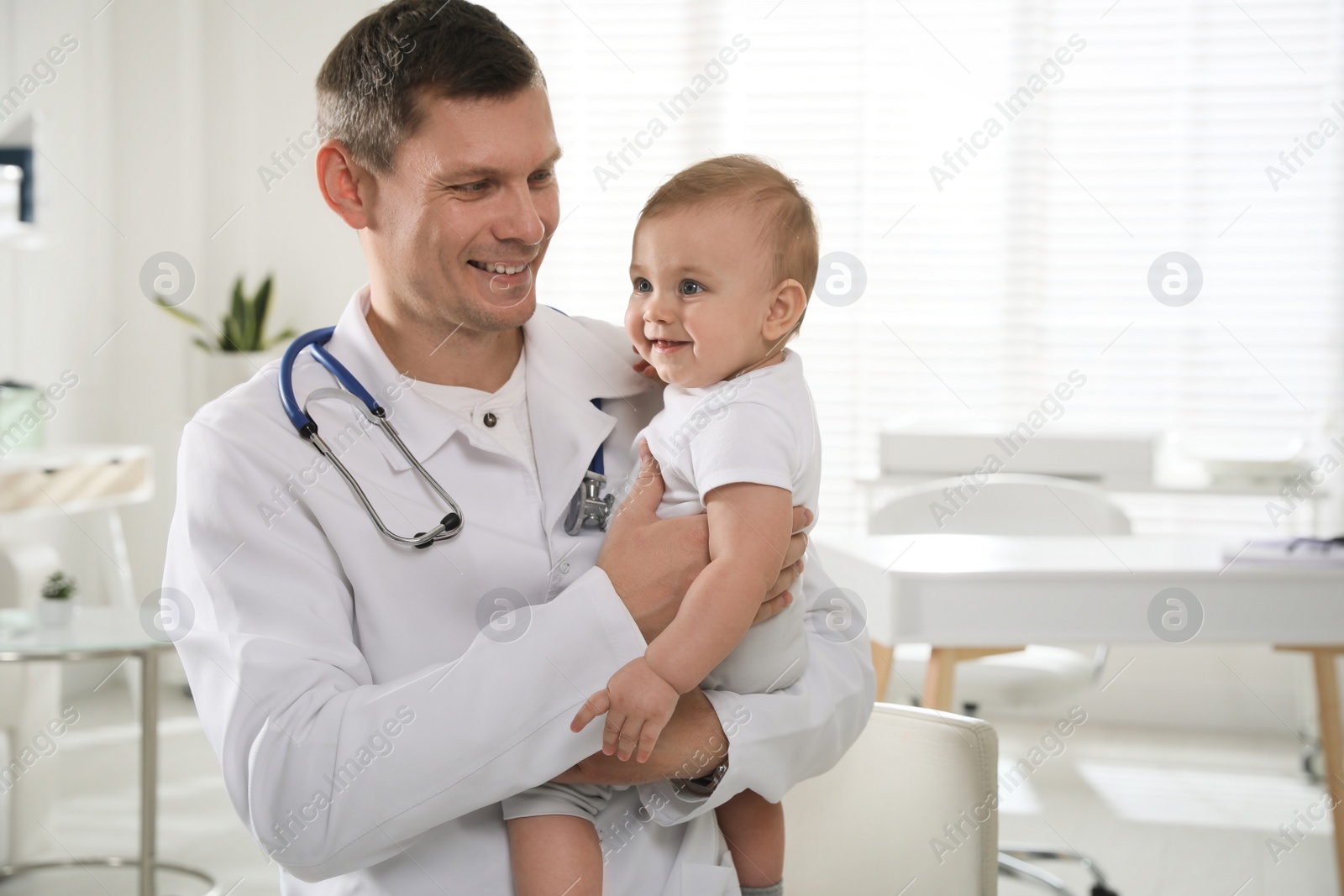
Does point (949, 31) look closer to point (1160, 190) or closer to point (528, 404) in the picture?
point (1160, 190)

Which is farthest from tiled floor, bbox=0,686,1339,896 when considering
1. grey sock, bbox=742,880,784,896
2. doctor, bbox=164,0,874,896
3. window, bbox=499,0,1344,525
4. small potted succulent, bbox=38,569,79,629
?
doctor, bbox=164,0,874,896

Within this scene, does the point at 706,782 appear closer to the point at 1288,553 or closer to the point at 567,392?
the point at 567,392

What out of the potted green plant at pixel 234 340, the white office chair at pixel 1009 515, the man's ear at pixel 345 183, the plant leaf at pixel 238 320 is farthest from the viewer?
the plant leaf at pixel 238 320

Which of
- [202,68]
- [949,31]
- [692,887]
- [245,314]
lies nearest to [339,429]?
[692,887]

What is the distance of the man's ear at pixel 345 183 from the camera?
1.36 metres

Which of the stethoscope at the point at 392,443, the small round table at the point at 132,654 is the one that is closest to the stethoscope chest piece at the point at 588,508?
the stethoscope at the point at 392,443

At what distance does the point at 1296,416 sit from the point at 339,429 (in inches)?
151

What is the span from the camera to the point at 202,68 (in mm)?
4641

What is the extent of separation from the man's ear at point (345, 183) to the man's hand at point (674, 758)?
0.68 meters

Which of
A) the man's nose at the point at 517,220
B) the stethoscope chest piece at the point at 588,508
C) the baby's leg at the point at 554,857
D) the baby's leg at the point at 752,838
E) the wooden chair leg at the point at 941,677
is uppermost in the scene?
the man's nose at the point at 517,220

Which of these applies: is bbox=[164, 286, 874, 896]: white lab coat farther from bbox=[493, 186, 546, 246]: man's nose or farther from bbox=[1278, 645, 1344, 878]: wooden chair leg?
bbox=[1278, 645, 1344, 878]: wooden chair leg

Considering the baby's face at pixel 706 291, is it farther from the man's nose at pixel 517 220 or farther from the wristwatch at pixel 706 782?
the wristwatch at pixel 706 782

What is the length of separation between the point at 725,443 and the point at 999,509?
2.13m

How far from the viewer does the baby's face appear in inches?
49.6
